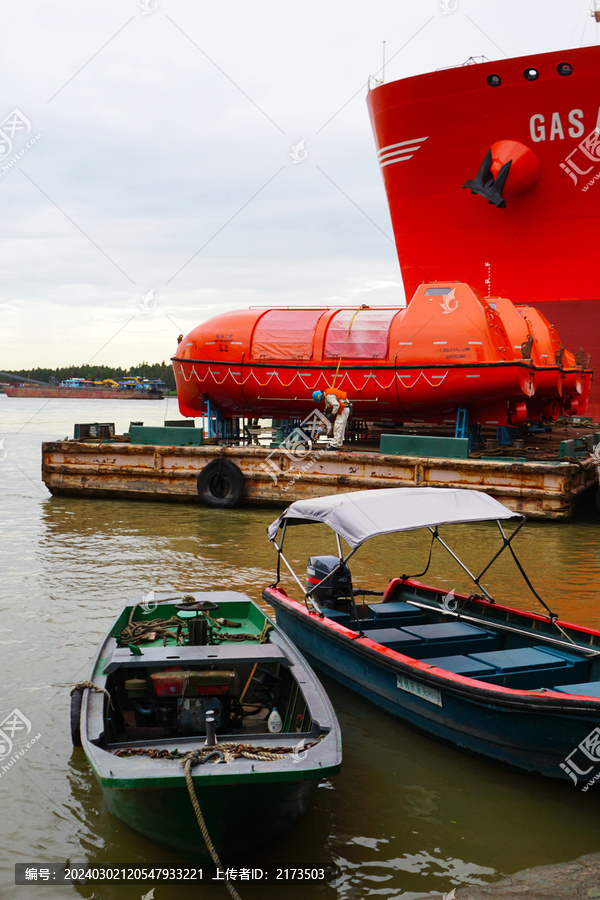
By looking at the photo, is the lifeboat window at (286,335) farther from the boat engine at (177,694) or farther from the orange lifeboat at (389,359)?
the boat engine at (177,694)

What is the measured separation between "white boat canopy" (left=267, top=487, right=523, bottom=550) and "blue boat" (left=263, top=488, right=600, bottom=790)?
0.04 feet

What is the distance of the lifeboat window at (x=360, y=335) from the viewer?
15859 mm

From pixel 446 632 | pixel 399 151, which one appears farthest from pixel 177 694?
pixel 399 151

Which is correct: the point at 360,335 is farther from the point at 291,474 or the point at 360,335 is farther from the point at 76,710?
the point at 76,710

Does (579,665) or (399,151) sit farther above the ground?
(399,151)

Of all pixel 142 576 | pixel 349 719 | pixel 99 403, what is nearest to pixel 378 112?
pixel 142 576

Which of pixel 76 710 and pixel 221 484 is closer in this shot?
pixel 76 710

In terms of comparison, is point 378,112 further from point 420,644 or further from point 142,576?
point 420,644

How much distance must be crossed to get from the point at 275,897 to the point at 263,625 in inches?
103

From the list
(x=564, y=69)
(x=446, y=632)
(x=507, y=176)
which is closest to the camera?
(x=446, y=632)

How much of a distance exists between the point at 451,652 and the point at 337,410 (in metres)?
9.42

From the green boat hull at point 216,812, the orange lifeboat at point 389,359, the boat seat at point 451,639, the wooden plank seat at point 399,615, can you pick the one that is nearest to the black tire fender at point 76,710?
the green boat hull at point 216,812

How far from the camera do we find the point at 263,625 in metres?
6.39

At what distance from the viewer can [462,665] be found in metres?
5.87
